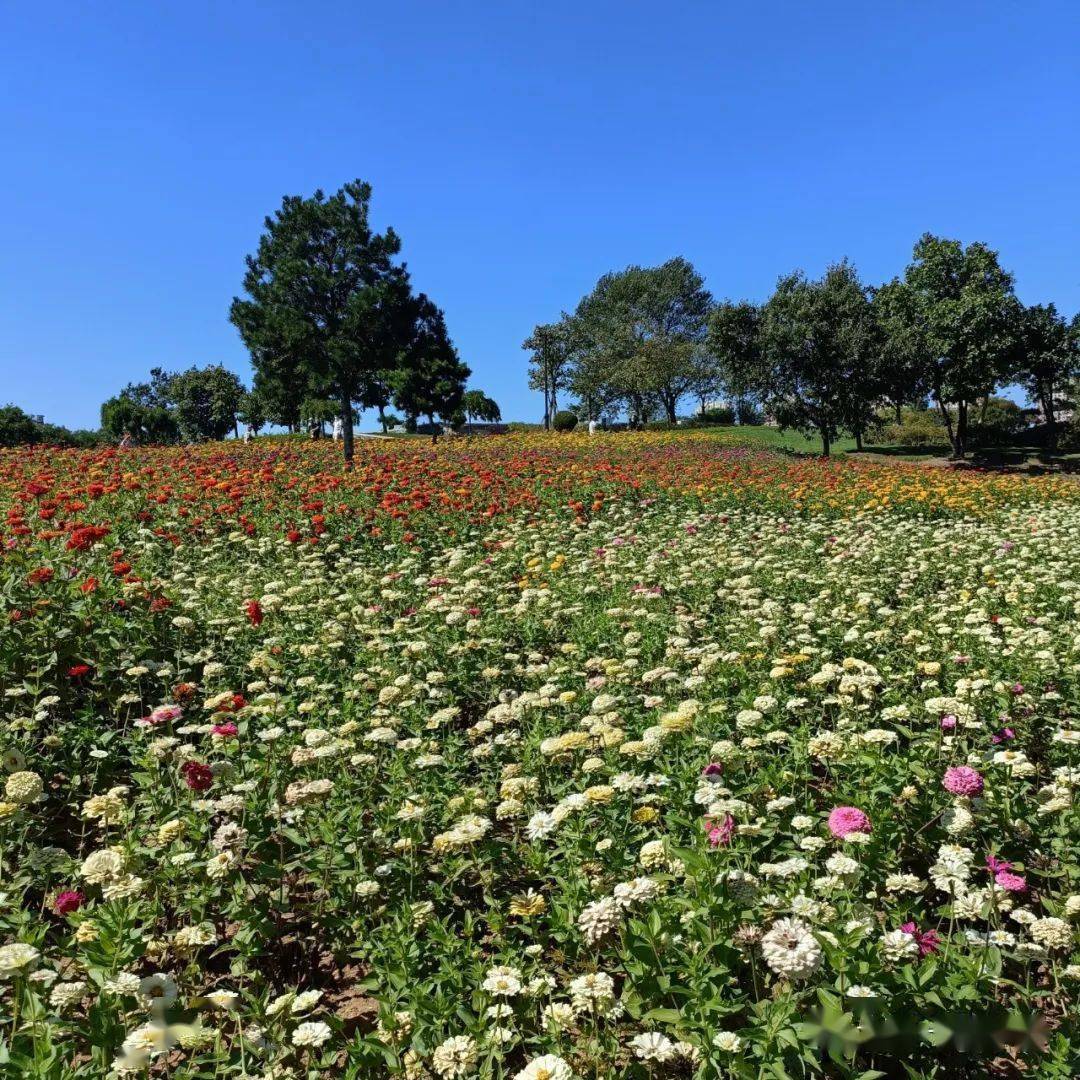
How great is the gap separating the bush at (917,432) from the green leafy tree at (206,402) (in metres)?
58.8

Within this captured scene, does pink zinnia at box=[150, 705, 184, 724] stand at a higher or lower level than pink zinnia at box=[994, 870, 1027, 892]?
higher

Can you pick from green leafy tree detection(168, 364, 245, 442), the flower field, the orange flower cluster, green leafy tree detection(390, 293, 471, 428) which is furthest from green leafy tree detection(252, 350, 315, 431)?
green leafy tree detection(168, 364, 245, 442)

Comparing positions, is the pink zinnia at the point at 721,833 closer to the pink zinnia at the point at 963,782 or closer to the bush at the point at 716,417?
the pink zinnia at the point at 963,782

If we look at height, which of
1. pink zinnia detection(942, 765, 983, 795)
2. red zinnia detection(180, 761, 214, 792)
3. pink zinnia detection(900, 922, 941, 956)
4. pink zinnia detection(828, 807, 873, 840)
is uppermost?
red zinnia detection(180, 761, 214, 792)

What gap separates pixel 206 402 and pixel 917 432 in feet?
239

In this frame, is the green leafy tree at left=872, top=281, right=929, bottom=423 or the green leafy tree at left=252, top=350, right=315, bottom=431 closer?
the green leafy tree at left=252, top=350, right=315, bottom=431

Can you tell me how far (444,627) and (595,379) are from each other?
52.5 m

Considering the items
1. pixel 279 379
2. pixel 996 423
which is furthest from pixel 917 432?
pixel 279 379

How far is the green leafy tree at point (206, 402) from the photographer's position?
237 feet

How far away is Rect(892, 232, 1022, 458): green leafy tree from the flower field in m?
26.6

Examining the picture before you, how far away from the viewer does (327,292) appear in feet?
71.2

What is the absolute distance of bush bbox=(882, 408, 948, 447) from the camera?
43.4 m

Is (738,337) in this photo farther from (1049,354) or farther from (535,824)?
(535,824)

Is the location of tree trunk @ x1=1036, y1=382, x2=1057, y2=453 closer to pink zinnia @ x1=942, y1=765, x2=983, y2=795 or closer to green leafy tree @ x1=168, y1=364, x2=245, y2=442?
pink zinnia @ x1=942, y1=765, x2=983, y2=795
